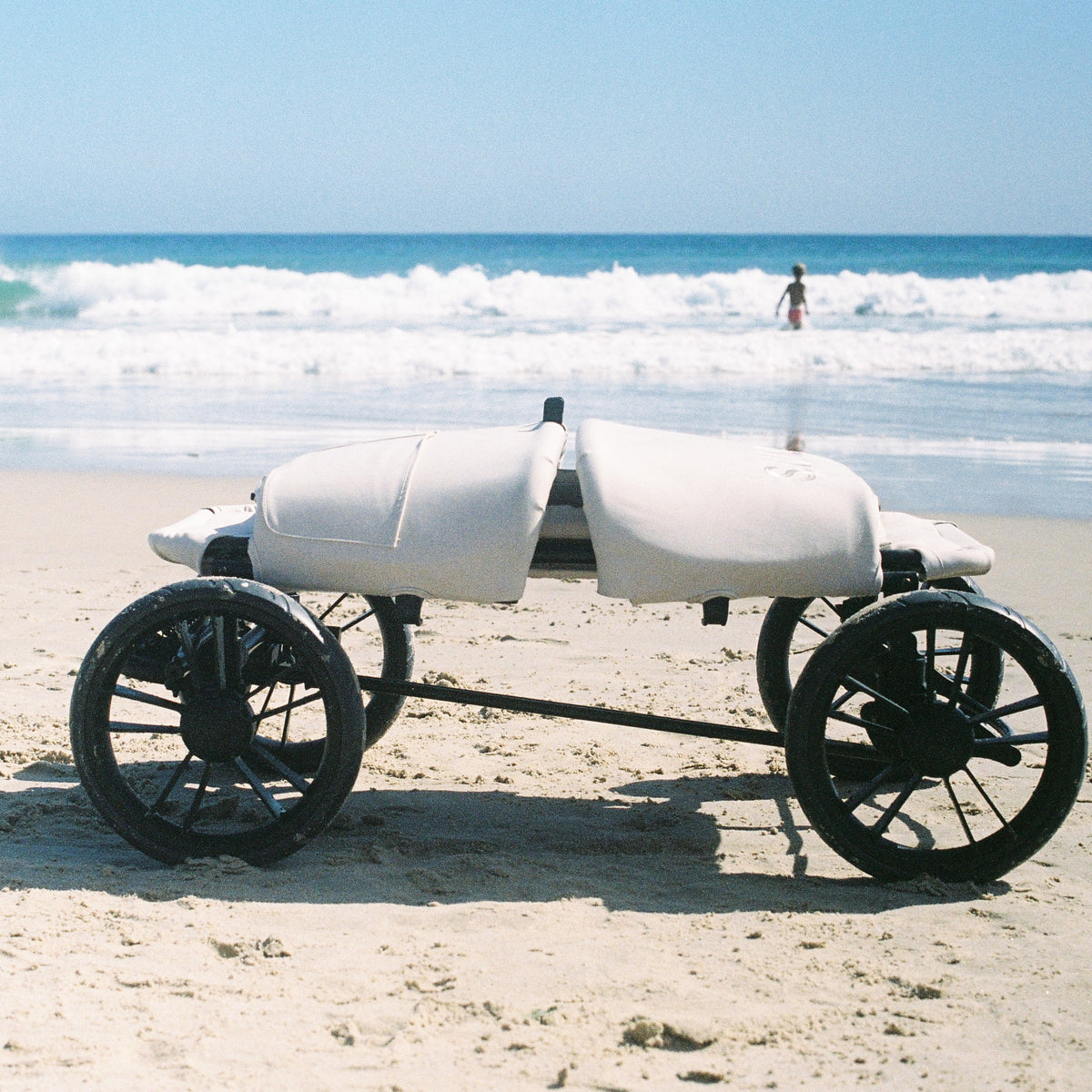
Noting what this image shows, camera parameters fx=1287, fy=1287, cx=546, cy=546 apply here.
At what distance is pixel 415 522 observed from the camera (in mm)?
3412

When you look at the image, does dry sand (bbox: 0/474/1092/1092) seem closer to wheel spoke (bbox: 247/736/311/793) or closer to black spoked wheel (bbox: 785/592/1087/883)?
black spoked wheel (bbox: 785/592/1087/883)

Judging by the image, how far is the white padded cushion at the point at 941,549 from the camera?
11.7ft

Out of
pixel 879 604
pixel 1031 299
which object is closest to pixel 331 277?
pixel 1031 299

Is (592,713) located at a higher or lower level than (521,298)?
lower

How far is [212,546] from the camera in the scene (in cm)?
363

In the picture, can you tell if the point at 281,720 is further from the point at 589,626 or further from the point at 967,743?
the point at 967,743

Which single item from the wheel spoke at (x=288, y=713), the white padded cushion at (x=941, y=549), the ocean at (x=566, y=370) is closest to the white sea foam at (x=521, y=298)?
the ocean at (x=566, y=370)

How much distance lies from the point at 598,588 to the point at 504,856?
0.84 meters

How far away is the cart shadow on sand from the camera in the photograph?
3.34 meters

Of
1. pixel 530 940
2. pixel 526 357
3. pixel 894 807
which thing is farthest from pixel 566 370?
pixel 530 940

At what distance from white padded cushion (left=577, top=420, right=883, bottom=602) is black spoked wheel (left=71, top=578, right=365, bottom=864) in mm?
785

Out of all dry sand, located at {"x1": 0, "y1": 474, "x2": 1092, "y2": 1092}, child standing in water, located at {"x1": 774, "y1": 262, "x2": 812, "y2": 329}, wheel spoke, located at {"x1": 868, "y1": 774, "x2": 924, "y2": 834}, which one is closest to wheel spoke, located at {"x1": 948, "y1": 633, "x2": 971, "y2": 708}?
wheel spoke, located at {"x1": 868, "y1": 774, "x2": 924, "y2": 834}

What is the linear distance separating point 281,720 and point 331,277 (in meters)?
42.9

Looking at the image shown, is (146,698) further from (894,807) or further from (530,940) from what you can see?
(894,807)
